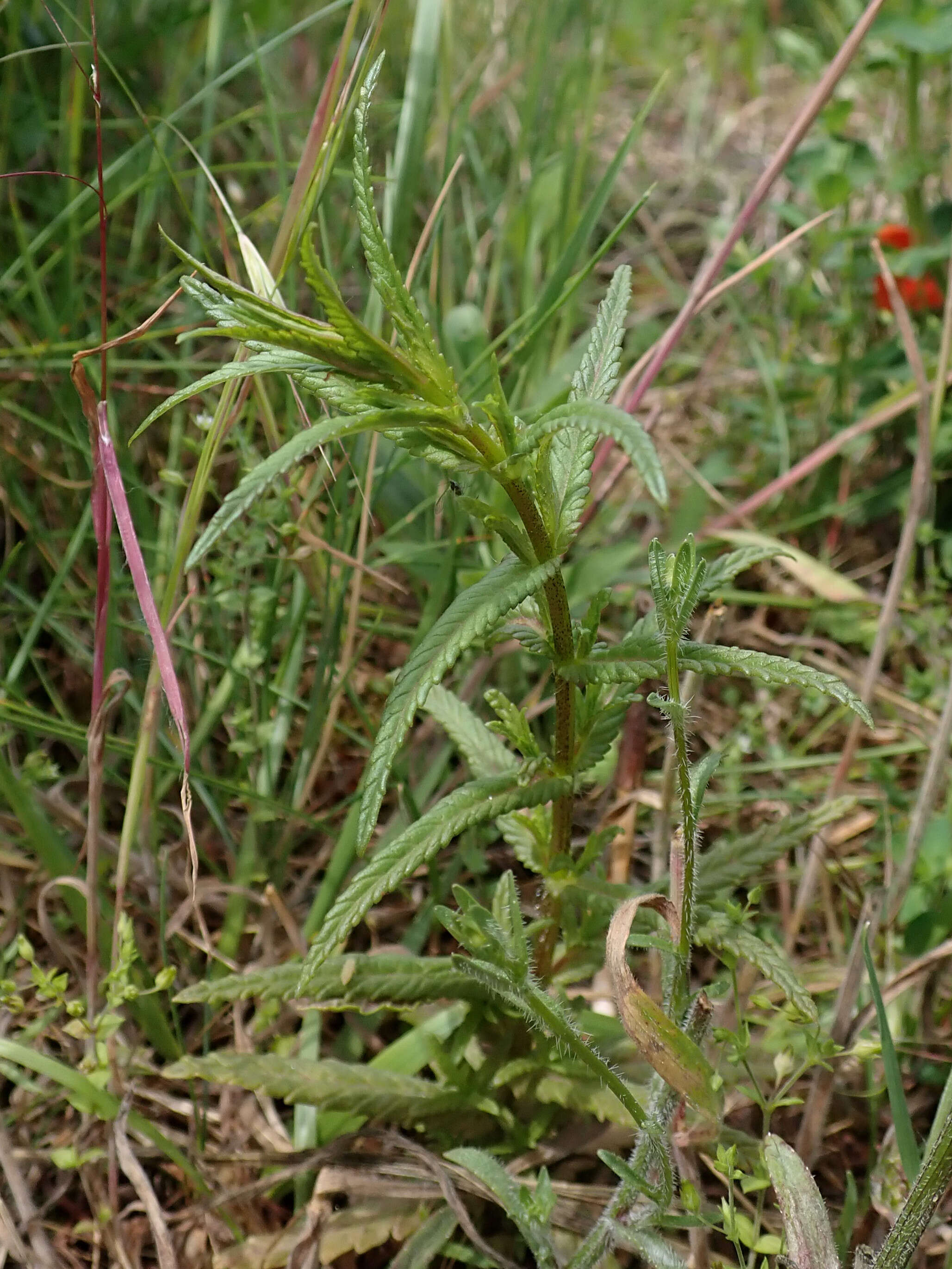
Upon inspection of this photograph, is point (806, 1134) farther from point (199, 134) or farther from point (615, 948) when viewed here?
point (199, 134)

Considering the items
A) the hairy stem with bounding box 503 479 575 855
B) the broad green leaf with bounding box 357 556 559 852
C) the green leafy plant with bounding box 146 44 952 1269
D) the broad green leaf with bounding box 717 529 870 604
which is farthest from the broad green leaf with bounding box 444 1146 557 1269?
the broad green leaf with bounding box 717 529 870 604

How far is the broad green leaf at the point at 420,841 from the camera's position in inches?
41.4

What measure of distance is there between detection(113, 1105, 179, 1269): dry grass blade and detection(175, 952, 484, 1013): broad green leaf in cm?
19

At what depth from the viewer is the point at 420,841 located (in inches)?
43.4

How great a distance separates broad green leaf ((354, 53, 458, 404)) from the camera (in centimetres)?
96

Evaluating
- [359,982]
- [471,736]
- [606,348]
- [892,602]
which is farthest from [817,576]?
[359,982]

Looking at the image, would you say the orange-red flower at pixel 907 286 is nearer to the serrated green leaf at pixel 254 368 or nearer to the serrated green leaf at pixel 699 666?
the serrated green leaf at pixel 699 666

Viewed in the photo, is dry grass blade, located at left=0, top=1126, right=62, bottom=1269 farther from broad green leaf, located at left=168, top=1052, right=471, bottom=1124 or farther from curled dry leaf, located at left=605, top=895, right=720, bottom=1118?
curled dry leaf, located at left=605, top=895, right=720, bottom=1118

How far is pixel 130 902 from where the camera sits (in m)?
1.53

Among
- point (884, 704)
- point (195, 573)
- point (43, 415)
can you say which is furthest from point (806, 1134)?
point (43, 415)

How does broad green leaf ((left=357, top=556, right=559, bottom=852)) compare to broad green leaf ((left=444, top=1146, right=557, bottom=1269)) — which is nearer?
broad green leaf ((left=357, top=556, right=559, bottom=852))

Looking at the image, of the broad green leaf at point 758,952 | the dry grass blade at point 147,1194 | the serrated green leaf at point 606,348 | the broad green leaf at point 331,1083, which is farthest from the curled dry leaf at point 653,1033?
the dry grass blade at point 147,1194

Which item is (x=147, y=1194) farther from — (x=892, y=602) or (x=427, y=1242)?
(x=892, y=602)

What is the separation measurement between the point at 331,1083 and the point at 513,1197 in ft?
0.88
